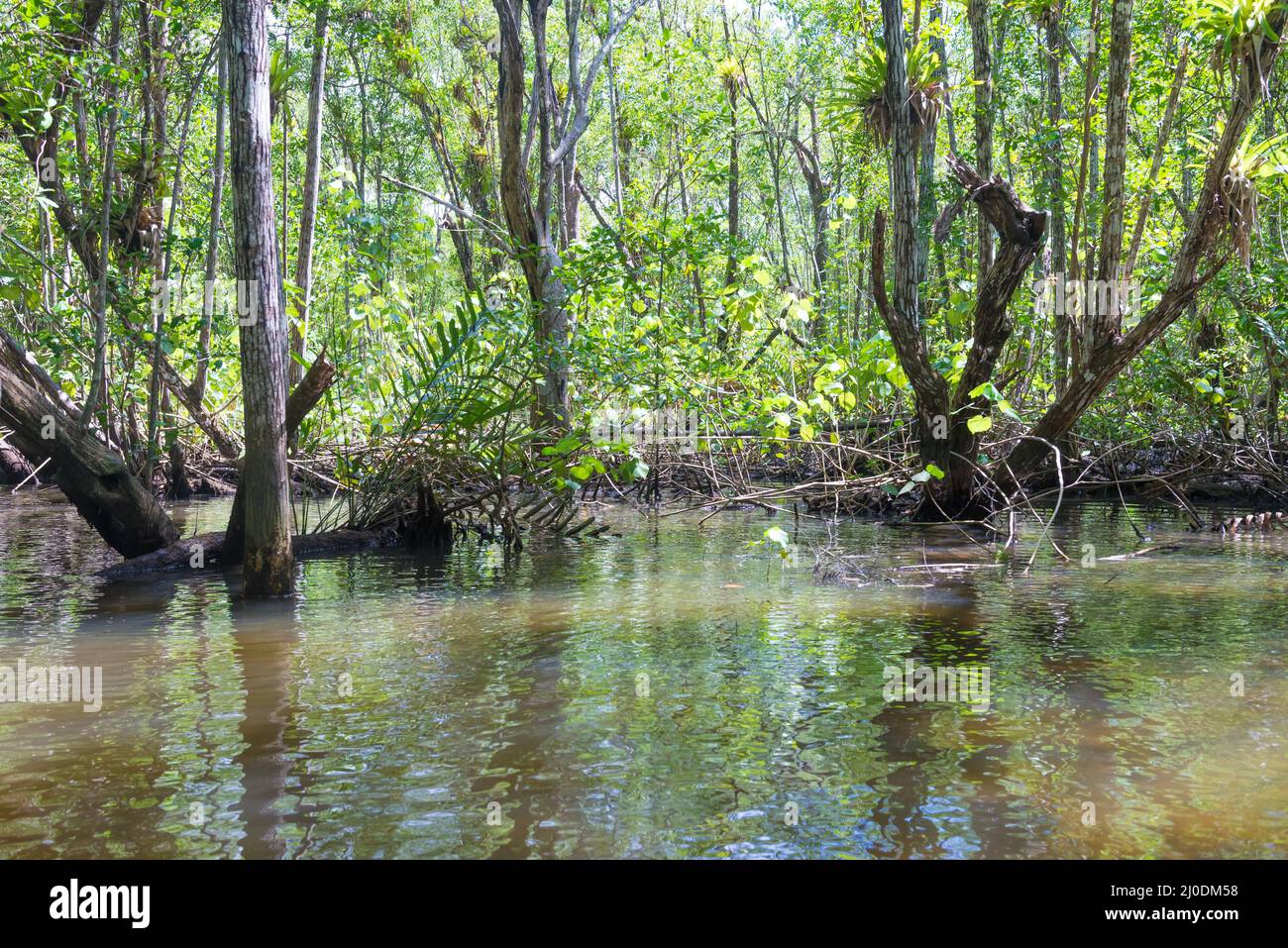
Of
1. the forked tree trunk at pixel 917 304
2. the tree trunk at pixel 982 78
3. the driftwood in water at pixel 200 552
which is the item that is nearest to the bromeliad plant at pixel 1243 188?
the forked tree trunk at pixel 917 304

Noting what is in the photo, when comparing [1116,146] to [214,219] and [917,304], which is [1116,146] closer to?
[917,304]

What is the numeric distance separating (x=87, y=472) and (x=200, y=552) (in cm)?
98

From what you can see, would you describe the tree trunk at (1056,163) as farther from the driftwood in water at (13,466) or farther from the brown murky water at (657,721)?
the driftwood in water at (13,466)

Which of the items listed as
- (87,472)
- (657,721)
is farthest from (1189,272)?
(87,472)

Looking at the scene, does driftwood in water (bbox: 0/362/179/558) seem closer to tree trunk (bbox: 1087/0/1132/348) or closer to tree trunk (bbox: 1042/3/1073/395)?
tree trunk (bbox: 1087/0/1132/348)

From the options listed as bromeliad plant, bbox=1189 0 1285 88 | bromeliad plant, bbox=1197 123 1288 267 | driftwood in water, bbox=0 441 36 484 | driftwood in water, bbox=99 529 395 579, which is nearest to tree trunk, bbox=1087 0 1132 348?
bromeliad plant, bbox=1197 123 1288 267

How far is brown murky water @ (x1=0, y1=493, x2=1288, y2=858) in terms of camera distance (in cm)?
305

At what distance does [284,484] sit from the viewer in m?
6.54

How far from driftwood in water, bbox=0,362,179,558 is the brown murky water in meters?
0.66

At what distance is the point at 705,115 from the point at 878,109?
6.01 m
